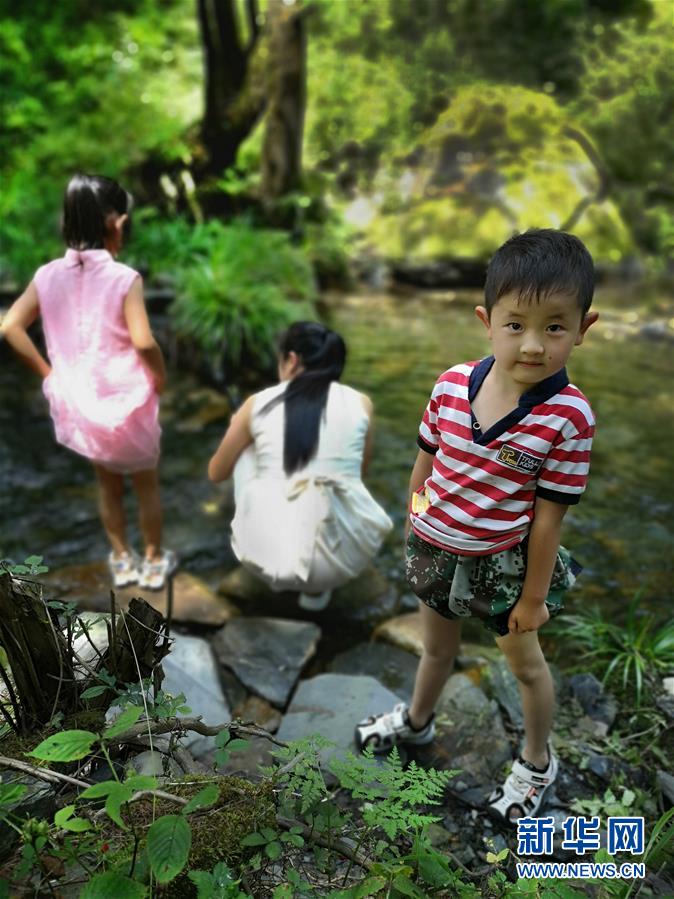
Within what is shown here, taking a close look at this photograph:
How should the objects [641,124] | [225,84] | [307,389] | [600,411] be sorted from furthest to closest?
[641,124] < [225,84] < [600,411] < [307,389]

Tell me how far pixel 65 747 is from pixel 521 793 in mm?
1436

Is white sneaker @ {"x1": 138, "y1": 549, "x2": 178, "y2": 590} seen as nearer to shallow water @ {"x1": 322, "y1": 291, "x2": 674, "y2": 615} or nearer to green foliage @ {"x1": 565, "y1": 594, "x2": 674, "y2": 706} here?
shallow water @ {"x1": 322, "y1": 291, "x2": 674, "y2": 615}

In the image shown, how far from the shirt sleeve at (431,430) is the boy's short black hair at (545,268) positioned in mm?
379

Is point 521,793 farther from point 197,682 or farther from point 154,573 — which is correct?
point 154,573

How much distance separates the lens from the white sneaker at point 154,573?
319cm

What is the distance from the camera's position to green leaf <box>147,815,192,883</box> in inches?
43.0

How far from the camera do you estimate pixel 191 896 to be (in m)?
1.24

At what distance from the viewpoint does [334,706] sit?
8.09 feet

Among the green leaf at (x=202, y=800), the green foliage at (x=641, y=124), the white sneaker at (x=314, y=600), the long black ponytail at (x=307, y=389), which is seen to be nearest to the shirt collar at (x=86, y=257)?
the long black ponytail at (x=307, y=389)

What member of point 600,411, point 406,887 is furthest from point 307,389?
point 600,411

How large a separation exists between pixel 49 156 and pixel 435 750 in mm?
10664

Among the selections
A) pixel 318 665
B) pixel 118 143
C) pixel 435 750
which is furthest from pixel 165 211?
pixel 435 750

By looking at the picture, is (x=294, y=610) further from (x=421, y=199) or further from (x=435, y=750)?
(x=421, y=199)

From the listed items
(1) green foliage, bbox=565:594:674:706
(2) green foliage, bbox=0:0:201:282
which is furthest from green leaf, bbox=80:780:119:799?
(2) green foliage, bbox=0:0:201:282
